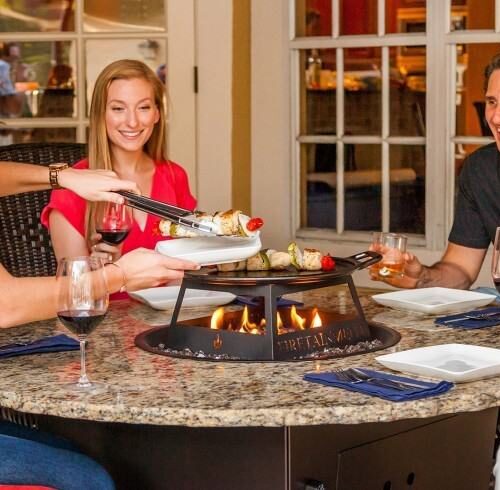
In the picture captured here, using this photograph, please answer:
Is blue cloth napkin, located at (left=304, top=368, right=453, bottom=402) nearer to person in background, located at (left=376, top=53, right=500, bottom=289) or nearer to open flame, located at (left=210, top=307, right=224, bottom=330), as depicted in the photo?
open flame, located at (left=210, top=307, right=224, bottom=330)

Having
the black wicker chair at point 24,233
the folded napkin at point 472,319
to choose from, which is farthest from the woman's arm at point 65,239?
the folded napkin at point 472,319

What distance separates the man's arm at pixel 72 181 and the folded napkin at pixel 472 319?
30.4 inches

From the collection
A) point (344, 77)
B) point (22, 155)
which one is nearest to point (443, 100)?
point (344, 77)

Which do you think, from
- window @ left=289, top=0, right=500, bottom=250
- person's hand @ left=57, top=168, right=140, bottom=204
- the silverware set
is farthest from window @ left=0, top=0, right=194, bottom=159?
the silverware set

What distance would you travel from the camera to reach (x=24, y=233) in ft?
12.0

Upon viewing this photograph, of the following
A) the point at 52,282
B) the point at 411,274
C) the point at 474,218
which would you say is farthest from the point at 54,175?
the point at 474,218

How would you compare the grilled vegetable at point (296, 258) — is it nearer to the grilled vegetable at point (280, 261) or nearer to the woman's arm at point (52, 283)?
the grilled vegetable at point (280, 261)

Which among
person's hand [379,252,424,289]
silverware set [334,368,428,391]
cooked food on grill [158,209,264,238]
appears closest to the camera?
Result: silverware set [334,368,428,391]

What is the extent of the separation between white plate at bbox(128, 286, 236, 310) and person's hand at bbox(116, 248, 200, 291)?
1.50 feet

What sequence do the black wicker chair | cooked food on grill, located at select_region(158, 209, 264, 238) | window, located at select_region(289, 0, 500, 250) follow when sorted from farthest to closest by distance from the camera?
window, located at select_region(289, 0, 500, 250)
the black wicker chair
cooked food on grill, located at select_region(158, 209, 264, 238)

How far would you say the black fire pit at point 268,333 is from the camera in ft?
7.63

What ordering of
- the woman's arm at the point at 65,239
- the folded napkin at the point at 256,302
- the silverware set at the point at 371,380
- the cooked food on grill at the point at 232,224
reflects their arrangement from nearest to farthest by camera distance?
the silverware set at the point at 371,380
the cooked food on grill at the point at 232,224
the folded napkin at the point at 256,302
the woman's arm at the point at 65,239

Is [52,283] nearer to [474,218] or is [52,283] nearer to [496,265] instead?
[496,265]

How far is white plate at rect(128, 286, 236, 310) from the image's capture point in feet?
9.45
